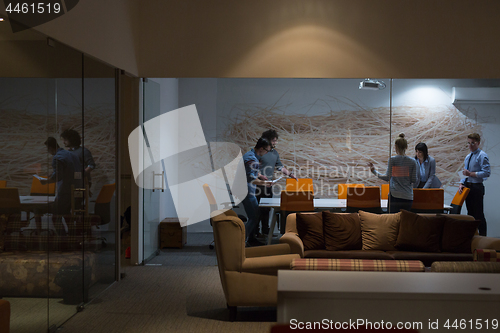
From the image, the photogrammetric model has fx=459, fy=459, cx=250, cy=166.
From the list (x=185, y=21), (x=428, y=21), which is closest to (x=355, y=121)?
Answer: (x=428, y=21)

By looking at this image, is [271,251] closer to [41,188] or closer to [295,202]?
[295,202]

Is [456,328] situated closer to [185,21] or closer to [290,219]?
[290,219]

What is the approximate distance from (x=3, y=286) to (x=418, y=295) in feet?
8.21

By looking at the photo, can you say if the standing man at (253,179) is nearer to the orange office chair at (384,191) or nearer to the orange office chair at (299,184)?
the orange office chair at (299,184)

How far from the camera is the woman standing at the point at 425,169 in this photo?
20.1 feet

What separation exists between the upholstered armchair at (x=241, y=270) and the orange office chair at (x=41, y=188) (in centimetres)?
132

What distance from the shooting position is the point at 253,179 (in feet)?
19.9

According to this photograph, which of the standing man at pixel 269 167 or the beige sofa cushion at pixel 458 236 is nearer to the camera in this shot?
the beige sofa cushion at pixel 458 236

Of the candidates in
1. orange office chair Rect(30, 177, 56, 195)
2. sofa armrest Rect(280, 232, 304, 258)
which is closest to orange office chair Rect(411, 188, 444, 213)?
sofa armrest Rect(280, 232, 304, 258)

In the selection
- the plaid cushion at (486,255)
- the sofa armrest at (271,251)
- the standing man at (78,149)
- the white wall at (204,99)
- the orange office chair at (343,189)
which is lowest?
the sofa armrest at (271,251)

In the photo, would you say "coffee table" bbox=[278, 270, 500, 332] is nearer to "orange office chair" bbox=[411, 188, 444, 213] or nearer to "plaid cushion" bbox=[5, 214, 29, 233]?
"plaid cushion" bbox=[5, 214, 29, 233]

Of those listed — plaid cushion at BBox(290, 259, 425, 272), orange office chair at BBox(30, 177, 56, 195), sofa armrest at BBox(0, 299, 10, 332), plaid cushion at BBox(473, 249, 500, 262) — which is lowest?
sofa armrest at BBox(0, 299, 10, 332)

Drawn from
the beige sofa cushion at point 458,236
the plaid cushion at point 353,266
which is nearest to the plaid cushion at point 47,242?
the plaid cushion at point 353,266

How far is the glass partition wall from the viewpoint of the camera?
3020 millimetres
